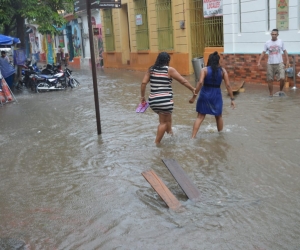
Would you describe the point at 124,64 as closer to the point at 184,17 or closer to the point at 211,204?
the point at 184,17

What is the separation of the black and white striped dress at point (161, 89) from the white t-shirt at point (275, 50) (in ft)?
15.8

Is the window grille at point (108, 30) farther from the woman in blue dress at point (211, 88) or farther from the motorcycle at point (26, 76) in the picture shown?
the woman in blue dress at point (211, 88)

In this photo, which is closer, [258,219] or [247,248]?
→ [247,248]

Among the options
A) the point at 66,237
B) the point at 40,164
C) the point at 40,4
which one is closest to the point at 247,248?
the point at 66,237

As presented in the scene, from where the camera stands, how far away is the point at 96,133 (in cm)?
808

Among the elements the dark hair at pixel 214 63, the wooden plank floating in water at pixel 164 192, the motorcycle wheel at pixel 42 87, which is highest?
the dark hair at pixel 214 63

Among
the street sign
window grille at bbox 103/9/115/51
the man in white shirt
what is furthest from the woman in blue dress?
window grille at bbox 103/9/115/51

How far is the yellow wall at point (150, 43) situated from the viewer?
1727cm

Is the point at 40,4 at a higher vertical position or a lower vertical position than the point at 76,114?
higher

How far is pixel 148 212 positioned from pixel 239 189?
3.67 ft

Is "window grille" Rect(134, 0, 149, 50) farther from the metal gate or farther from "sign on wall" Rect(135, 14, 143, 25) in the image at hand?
the metal gate

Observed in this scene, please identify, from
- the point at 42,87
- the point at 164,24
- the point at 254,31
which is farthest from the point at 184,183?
the point at 164,24

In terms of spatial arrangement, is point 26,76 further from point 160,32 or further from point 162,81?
point 162,81

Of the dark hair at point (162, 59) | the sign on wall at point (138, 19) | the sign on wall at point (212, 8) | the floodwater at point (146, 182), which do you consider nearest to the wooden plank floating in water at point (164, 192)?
the floodwater at point (146, 182)
